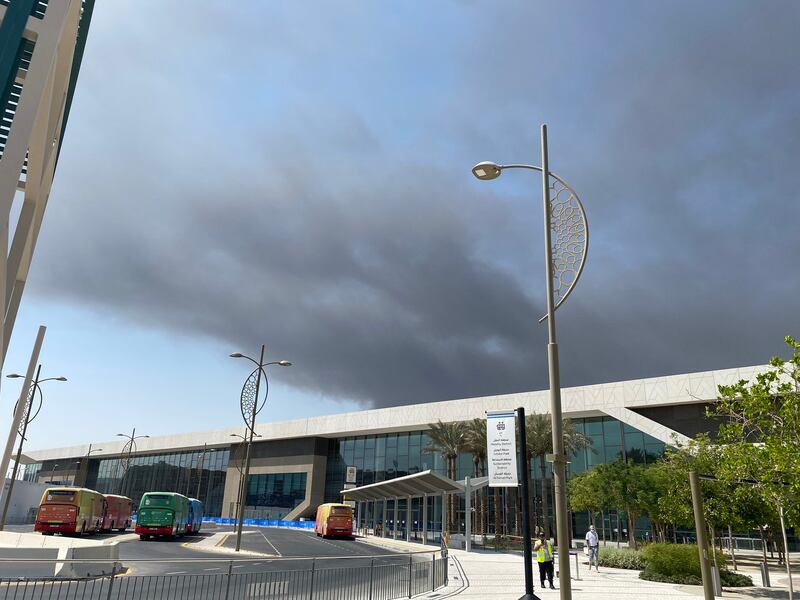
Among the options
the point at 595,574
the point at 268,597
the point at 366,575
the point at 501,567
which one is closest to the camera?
the point at 268,597

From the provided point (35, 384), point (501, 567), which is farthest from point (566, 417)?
point (35, 384)

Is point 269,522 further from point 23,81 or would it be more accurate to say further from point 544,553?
point 23,81

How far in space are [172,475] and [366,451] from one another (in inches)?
1803

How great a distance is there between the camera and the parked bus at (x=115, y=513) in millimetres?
42341

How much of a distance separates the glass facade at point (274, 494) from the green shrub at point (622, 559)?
191ft

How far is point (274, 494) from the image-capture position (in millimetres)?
85812

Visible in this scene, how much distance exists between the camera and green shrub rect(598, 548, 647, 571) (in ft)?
91.2

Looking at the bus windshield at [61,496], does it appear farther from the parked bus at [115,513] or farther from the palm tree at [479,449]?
the palm tree at [479,449]

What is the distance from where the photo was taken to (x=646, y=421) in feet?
169

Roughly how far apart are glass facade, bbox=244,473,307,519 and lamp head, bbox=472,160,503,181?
3013 inches

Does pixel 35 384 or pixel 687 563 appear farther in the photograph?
pixel 35 384

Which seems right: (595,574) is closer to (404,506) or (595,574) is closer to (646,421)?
(646,421)

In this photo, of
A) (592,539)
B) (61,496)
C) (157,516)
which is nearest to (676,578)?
(592,539)

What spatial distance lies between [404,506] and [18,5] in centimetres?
7223
